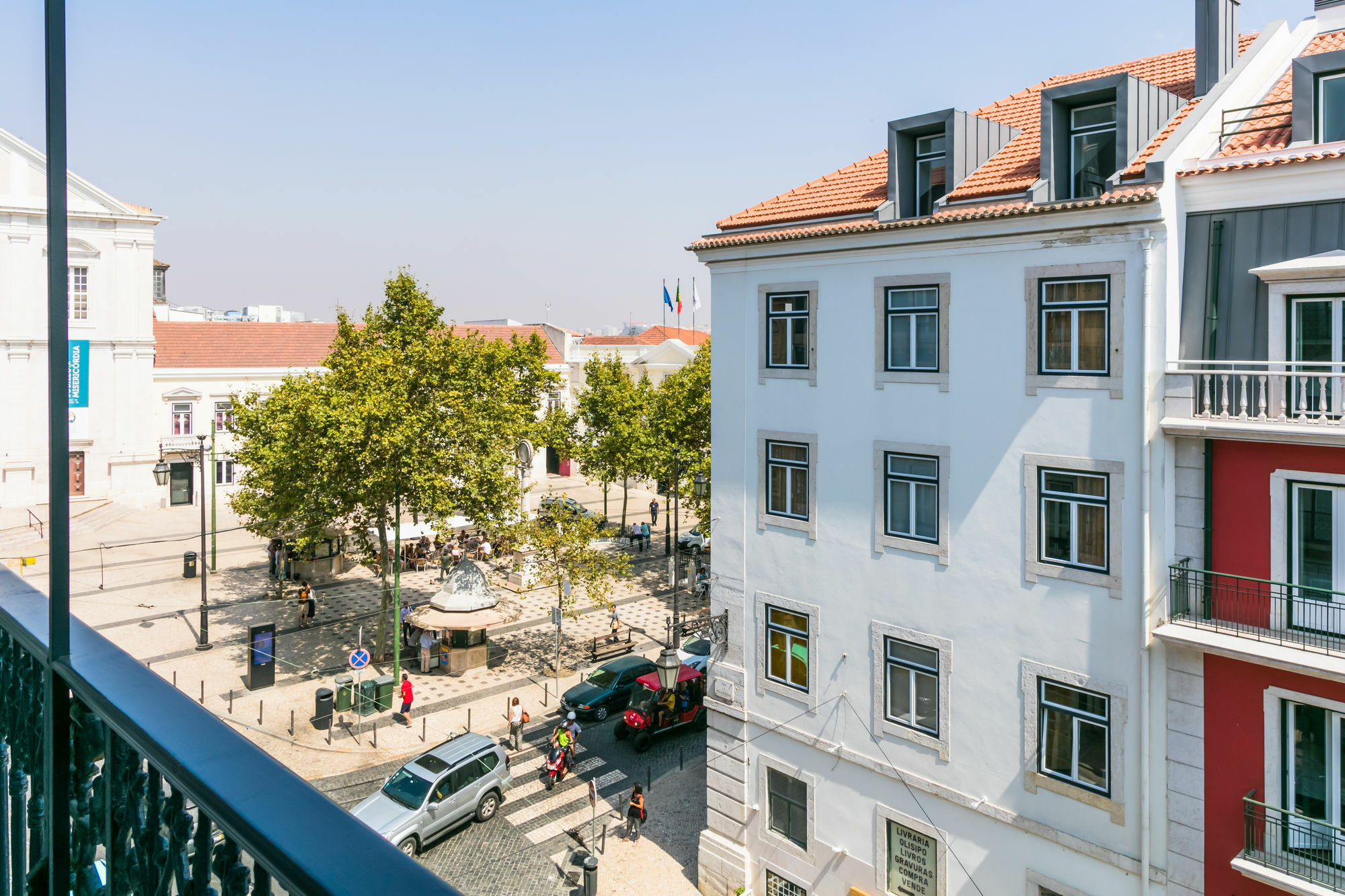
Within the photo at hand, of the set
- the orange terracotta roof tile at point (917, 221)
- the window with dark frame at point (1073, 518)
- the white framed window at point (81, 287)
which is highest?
the orange terracotta roof tile at point (917, 221)

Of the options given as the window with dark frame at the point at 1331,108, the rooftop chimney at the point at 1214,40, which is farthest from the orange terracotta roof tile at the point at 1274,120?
the rooftop chimney at the point at 1214,40

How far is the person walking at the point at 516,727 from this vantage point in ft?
71.8

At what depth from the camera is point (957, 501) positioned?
512 inches

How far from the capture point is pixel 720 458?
52.7 ft

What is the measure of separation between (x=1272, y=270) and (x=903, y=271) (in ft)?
15.8

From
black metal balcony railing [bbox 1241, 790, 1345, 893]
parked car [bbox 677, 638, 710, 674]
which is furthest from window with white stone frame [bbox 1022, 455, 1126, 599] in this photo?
parked car [bbox 677, 638, 710, 674]

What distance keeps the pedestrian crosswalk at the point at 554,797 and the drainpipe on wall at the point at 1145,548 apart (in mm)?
11072

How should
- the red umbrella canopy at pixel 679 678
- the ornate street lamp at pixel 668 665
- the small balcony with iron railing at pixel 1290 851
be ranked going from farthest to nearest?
the red umbrella canopy at pixel 679 678, the ornate street lamp at pixel 668 665, the small balcony with iron railing at pixel 1290 851

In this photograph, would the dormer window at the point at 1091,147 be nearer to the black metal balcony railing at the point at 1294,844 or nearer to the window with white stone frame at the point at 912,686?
the window with white stone frame at the point at 912,686

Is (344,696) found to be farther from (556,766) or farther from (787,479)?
(787,479)

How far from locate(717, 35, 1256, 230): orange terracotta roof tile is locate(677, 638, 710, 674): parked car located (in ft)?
47.8

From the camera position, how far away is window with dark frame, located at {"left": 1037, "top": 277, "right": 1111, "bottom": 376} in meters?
11.5

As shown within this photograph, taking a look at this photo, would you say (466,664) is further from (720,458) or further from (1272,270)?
(1272,270)

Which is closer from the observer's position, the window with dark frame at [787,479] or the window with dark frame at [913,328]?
the window with dark frame at [913,328]
